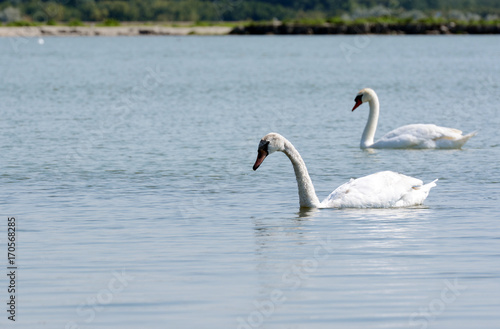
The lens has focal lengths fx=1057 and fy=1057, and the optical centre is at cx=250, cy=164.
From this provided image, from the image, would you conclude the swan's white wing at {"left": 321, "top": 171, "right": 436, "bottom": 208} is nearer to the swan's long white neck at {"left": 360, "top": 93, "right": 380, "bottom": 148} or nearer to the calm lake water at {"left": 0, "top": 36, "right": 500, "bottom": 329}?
the calm lake water at {"left": 0, "top": 36, "right": 500, "bottom": 329}

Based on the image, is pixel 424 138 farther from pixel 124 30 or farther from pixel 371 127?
pixel 124 30

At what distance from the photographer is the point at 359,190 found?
13.1 metres

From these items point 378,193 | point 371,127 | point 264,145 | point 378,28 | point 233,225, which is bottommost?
point 378,28

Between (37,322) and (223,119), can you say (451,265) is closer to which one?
(37,322)

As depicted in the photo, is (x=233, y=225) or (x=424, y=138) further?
(x=424, y=138)

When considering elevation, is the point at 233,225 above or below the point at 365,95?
above

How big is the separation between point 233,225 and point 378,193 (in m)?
1.95

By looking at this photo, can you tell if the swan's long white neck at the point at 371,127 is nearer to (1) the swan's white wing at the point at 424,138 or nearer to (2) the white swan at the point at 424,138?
(2) the white swan at the point at 424,138

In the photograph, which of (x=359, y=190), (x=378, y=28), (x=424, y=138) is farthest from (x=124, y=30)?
(x=359, y=190)

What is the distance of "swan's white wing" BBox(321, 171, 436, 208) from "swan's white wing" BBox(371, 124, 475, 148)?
6.52m

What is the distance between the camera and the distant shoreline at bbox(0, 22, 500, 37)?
13275 cm

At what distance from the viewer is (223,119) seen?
89.2 feet

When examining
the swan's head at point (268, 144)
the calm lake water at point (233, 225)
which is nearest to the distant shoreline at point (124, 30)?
the calm lake water at point (233, 225)

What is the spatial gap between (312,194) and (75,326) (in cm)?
557
